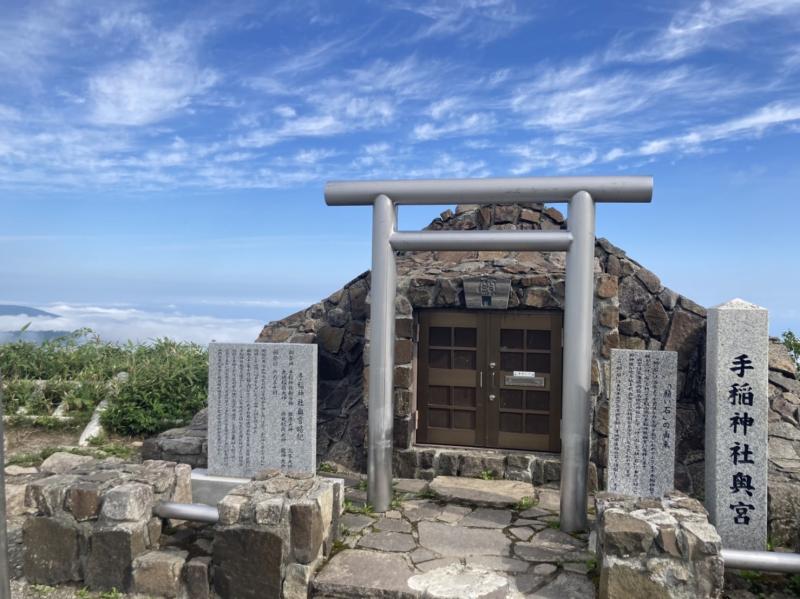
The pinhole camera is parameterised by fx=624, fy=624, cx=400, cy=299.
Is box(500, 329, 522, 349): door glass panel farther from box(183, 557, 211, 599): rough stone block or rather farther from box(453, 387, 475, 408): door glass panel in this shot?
box(183, 557, 211, 599): rough stone block

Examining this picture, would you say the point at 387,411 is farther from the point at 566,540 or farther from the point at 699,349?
the point at 699,349

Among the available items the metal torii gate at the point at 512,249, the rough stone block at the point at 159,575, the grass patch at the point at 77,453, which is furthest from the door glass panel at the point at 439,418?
the grass patch at the point at 77,453

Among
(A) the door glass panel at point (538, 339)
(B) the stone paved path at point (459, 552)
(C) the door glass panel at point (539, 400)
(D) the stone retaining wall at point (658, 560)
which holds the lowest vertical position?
(B) the stone paved path at point (459, 552)

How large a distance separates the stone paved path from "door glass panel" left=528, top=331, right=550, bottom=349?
1.84 m

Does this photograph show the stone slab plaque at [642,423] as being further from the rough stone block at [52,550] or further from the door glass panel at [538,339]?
the rough stone block at [52,550]

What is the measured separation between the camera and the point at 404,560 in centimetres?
532

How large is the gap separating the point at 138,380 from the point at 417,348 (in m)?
4.96

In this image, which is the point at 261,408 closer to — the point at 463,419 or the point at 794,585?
the point at 463,419

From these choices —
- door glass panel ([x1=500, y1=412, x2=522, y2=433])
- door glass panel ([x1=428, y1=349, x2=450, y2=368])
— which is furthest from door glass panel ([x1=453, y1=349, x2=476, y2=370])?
door glass panel ([x1=500, y1=412, x2=522, y2=433])

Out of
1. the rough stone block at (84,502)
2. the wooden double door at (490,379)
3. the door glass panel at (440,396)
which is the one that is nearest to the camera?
the rough stone block at (84,502)

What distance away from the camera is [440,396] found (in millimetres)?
8172

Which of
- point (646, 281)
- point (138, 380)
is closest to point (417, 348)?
point (646, 281)

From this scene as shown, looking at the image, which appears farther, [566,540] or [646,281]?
[646,281]

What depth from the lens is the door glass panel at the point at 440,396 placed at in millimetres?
8156
